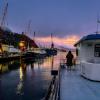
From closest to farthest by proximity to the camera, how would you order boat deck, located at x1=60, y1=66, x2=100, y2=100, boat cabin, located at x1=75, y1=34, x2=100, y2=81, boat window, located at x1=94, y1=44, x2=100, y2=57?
boat deck, located at x1=60, y1=66, x2=100, y2=100
boat cabin, located at x1=75, y1=34, x2=100, y2=81
boat window, located at x1=94, y1=44, x2=100, y2=57

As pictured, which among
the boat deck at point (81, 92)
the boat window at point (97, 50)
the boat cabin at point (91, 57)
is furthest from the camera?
the boat window at point (97, 50)

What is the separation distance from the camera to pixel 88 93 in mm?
12781

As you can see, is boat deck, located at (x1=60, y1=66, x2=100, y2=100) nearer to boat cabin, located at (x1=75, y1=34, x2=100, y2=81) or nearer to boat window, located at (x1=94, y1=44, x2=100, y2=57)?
boat cabin, located at (x1=75, y1=34, x2=100, y2=81)

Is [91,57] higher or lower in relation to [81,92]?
higher

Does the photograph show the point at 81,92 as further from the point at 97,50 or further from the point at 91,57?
the point at 97,50

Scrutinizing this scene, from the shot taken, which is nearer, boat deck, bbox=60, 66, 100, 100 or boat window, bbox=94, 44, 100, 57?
boat deck, bbox=60, 66, 100, 100

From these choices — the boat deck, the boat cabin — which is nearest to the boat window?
the boat cabin

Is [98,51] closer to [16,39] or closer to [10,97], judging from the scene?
[10,97]

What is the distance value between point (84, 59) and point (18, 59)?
80.4 metres

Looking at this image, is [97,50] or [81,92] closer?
[81,92]

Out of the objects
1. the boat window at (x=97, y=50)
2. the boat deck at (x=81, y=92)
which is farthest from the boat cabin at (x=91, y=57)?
the boat deck at (x=81, y=92)

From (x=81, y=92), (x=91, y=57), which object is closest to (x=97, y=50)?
(x=91, y=57)

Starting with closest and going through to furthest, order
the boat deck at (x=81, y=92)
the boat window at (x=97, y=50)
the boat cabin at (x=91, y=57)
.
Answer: the boat deck at (x=81, y=92), the boat cabin at (x=91, y=57), the boat window at (x=97, y=50)

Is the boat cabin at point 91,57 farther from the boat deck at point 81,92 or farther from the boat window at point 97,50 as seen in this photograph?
the boat deck at point 81,92
